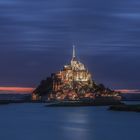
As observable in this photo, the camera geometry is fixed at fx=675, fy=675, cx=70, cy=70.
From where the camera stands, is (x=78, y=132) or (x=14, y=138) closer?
(x=14, y=138)

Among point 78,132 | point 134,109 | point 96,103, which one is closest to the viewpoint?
point 78,132

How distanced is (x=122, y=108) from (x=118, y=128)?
4800 centimetres

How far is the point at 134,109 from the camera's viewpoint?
328 ft

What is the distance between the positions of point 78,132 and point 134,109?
45.7 metres

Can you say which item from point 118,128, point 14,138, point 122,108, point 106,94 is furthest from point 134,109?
point 106,94

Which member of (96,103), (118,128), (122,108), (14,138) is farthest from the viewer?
(96,103)

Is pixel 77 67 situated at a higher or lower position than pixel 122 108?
higher

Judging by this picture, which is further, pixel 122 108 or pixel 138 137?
pixel 122 108

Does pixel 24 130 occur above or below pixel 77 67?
below

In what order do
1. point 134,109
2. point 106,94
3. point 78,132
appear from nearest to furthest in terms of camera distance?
point 78,132, point 134,109, point 106,94

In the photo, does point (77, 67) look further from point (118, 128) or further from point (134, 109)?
point (118, 128)

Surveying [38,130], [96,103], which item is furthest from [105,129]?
[96,103]

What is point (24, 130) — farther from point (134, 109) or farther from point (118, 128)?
point (134, 109)

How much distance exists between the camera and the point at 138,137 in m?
49.0
